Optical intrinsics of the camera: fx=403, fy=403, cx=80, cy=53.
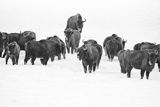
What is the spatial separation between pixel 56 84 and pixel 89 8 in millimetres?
57838

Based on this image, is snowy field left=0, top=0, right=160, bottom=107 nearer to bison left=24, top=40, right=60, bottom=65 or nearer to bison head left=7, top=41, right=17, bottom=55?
bison left=24, top=40, right=60, bottom=65

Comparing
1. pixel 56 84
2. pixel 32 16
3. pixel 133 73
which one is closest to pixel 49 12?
pixel 32 16

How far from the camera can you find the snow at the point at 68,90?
35.1 feet

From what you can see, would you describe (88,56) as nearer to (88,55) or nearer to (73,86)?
(88,55)

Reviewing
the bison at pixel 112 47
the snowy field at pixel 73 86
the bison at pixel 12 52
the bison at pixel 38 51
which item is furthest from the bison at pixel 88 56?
the bison at pixel 112 47

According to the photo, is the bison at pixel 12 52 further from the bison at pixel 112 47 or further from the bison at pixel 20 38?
the bison at pixel 112 47

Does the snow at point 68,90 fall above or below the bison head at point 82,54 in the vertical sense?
below

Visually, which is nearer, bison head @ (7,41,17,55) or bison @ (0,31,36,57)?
bison head @ (7,41,17,55)

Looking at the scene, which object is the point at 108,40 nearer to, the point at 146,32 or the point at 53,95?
the point at 53,95

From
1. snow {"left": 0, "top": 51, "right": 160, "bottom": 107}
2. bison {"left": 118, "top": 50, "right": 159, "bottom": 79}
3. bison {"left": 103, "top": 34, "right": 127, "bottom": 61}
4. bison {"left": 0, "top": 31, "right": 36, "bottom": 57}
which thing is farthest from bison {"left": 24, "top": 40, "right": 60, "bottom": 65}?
bison {"left": 118, "top": 50, "right": 159, "bottom": 79}

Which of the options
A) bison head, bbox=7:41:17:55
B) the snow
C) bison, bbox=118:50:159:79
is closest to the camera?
the snow

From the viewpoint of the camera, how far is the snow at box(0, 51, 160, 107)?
1070 cm

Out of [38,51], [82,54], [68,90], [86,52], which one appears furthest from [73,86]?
[38,51]

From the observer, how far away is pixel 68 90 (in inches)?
484
